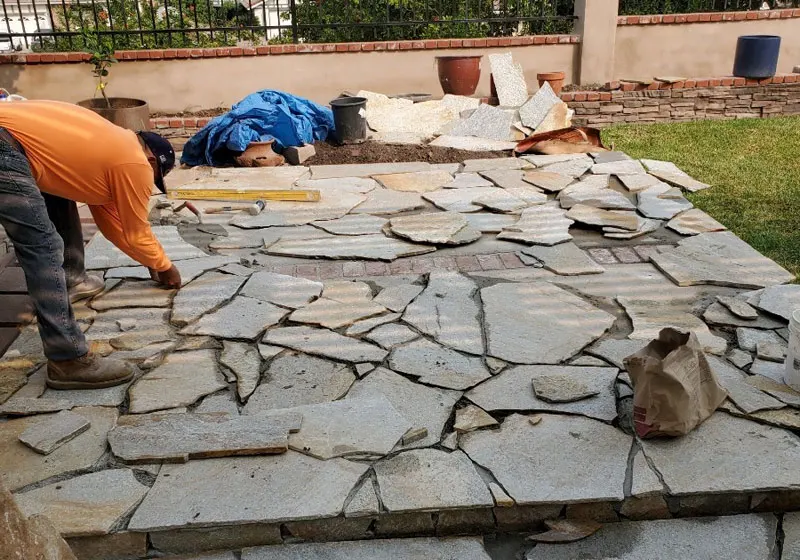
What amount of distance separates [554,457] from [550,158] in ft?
15.1

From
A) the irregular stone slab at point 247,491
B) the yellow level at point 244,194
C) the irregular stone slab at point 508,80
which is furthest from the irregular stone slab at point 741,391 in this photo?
the irregular stone slab at point 508,80

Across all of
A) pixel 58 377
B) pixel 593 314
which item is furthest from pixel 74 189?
pixel 593 314

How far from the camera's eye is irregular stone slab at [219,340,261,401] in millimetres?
3229

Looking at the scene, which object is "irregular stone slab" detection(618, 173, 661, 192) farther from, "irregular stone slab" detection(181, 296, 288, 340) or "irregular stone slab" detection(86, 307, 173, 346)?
"irregular stone slab" detection(86, 307, 173, 346)

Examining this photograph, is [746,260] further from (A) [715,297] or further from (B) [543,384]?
(B) [543,384]

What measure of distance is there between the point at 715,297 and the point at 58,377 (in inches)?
129

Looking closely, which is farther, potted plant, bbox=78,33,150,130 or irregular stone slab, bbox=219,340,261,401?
potted plant, bbox=78,33,150,130

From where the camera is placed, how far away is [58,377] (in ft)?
10.5

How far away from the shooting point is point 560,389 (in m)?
3.12

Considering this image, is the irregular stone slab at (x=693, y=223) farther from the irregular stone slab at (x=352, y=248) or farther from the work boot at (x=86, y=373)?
the work boot at (x=86, y=373)

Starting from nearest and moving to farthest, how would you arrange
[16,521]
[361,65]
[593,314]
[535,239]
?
[16,521] < [593,314] < [535,239] < [361,65]

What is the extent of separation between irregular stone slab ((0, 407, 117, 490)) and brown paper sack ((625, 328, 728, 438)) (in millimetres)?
2024

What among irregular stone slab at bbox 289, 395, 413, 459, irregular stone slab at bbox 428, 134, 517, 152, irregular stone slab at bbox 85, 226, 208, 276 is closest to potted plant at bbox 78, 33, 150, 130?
irregular stone slab at bbox 85, 226, 208, 276

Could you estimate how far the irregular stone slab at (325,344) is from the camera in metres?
3.49
